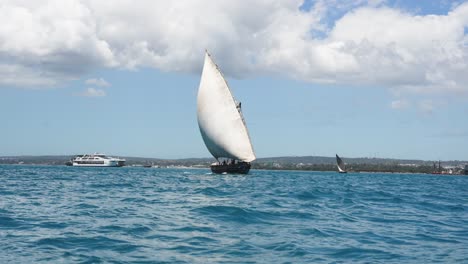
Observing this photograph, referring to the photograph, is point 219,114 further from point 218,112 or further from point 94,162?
point 94,162

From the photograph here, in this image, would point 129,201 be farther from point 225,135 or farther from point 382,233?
point 225,135

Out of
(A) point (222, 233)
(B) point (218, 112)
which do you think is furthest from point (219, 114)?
(A) point (222, 233)

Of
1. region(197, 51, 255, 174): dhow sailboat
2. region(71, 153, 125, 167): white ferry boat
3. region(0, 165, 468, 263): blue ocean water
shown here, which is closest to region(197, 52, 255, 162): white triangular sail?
region(197, 51, 255, 174): dhow sailboat

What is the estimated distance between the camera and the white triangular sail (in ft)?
234

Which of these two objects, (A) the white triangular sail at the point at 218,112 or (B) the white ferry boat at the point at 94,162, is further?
(B) the white ferry boat at the point at 94,162

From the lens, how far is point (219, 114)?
7175 cm

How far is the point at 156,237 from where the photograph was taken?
50.1 feet

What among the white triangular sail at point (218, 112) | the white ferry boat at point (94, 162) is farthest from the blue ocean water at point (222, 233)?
the white ferry boat at point (94, 162)

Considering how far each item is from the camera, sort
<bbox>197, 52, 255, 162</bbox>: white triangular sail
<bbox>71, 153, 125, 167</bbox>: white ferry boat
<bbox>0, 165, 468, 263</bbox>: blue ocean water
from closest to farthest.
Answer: <bbox>0, 165, 468, 263</bbox>: blue ocean water, <bbox>197, 52, 255, 162</bbox>: white triangular sail, <bbox>71, 153, 125, 167</bbox>: white ferry boat

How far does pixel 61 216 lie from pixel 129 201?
715 cm

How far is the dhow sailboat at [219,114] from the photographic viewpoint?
71438 mm

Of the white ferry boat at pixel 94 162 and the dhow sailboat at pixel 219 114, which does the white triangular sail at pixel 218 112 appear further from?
the white ferry boat at pixel 94 162

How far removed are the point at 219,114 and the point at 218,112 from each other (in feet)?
1.06

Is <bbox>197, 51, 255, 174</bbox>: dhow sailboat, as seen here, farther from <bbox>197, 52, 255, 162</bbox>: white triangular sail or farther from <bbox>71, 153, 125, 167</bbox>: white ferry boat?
<bbox>71, 153, 125, 167</bbox>: white ferry boat
